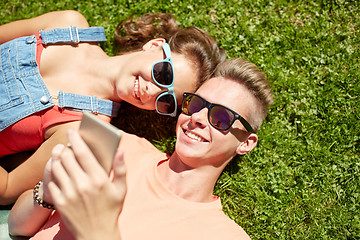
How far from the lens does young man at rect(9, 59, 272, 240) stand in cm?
286

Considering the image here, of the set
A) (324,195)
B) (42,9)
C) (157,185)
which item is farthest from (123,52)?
(324,195)

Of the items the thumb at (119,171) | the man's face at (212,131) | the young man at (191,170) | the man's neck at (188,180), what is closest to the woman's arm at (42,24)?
the young man at (191,170)

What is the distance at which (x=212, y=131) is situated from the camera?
315 centimetres

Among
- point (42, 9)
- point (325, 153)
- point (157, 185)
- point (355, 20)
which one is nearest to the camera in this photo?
point (157, 185)

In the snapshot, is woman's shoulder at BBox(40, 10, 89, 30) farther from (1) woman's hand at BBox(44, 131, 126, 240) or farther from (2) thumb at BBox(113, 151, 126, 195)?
(2) thumb at BBox(113, 151, 126, 195)

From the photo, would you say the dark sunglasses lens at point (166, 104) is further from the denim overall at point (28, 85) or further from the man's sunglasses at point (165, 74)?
the denim overall at point (28, 85)

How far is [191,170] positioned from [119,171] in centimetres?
171

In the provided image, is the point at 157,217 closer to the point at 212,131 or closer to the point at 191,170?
the point at 191,170

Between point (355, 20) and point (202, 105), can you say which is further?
point (355, 20)

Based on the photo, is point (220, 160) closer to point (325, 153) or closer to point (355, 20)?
point (325, 153)

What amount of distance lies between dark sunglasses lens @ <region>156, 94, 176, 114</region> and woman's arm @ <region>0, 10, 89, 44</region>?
1423mm

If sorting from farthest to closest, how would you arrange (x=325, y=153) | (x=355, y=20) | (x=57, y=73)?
(x=355, y=20) < (x=325, y=153) < (x=57, y=73)

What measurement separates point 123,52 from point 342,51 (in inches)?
113

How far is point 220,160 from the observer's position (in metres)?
3.31
